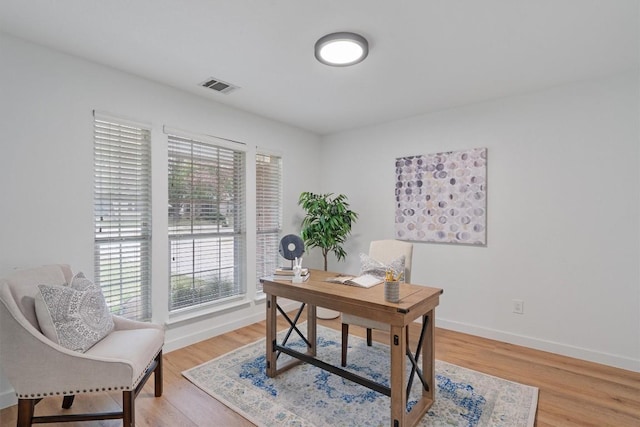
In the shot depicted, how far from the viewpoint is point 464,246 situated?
3473 millimetres

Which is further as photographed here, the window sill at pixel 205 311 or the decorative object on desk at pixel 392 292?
the window sill at pixel 205 311

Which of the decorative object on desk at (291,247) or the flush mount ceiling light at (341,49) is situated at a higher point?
the flush mount ceiling light at (341,49)

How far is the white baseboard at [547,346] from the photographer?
8.69ft

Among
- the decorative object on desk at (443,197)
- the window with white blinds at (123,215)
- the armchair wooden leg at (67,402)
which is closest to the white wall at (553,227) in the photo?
the decorative object on desk at (443,197)

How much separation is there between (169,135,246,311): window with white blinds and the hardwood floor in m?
0.60

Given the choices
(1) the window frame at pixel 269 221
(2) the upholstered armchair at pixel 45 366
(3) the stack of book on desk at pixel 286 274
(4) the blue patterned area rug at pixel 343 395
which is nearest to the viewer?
(2) the upholstered armchair at pixel 45 366

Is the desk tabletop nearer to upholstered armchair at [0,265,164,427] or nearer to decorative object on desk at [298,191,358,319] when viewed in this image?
upholstered armchair at [0,265,164,427]

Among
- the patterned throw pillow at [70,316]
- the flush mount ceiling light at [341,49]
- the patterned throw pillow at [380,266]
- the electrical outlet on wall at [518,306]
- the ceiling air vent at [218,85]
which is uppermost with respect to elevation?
the ceiling air vent at [218,85]

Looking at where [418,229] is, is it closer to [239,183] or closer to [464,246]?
[464,246]

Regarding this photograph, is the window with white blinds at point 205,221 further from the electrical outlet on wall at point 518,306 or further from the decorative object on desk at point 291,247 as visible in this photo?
the electrical outlet on wall at point 518,306

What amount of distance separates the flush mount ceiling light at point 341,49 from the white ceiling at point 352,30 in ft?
0.17

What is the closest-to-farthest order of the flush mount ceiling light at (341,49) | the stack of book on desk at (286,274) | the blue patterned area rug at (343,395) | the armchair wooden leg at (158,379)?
the blue patterned area rug at (343,395) < the flush mount ceiling light at (341,49) < the armchair wooden leg at (158,379) < the stack of book on desk at (286,274)

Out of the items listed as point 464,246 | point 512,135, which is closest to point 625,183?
point 512,135

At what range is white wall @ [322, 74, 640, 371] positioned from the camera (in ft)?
8.73
